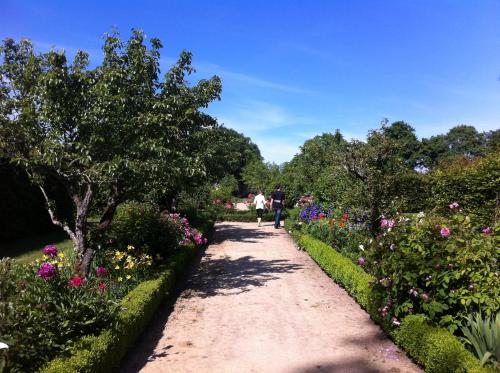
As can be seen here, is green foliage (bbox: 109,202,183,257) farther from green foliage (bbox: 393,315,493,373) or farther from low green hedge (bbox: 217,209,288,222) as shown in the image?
low green hedge (bbox: 217,209,288,222)

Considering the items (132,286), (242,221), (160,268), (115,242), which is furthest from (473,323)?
(242,221)

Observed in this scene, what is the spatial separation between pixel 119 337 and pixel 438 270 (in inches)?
133

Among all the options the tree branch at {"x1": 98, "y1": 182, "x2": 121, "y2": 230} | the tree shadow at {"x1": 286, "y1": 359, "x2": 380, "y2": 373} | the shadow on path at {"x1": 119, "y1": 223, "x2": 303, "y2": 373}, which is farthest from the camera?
the tree branch at {"x1": 98, "y1": 182, "x2": 121, "y2": 230}

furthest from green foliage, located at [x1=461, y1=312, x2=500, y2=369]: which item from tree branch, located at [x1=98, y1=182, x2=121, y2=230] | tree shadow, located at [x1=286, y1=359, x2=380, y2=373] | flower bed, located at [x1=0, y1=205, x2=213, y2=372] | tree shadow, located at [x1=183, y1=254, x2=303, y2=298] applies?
tree branch, located at [x1=98, y1=182, x2=121, y2=230]

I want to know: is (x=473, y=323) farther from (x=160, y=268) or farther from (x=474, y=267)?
(x=160, y=268)

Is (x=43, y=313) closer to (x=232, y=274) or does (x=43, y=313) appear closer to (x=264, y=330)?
(x=264, y=330)

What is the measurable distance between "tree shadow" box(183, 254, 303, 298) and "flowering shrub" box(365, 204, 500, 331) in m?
3.36

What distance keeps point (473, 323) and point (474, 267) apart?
578mm

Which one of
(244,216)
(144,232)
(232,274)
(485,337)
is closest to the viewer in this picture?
(485,337)

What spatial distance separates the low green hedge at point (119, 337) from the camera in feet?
11.6

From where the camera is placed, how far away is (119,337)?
175 inches

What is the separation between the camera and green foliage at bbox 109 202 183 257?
796 centimetres

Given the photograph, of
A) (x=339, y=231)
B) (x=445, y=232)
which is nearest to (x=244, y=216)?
(x=339, y=231)

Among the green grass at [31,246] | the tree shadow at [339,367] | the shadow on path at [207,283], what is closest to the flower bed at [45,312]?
the shadow on path at [207,283]
